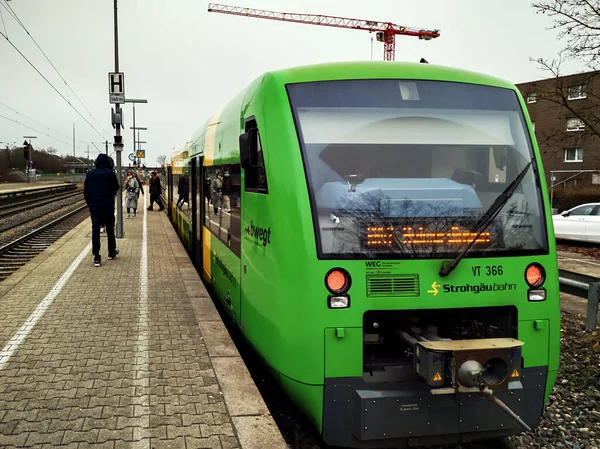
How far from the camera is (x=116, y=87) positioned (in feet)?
48.7

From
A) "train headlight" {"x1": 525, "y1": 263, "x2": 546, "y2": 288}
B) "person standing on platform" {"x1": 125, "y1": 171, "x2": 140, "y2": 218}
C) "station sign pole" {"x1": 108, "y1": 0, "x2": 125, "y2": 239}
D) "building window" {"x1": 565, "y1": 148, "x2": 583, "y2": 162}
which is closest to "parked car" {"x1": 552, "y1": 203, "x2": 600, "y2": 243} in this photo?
"station sign pole" {"x1": 108, "y1": 0, "x2": 125, "y2": 239}

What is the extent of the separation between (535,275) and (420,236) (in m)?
0.93

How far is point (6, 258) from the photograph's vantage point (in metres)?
12.8

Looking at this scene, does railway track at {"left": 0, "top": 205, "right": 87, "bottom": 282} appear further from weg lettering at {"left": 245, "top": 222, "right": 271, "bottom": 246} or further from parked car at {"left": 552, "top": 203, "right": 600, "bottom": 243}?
parked car at {"left": 552, "top": 203, "right": 600, "bottom": 243}

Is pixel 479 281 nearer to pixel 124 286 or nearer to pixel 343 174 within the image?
pixel 343 174

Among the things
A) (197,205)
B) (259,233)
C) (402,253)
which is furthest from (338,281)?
(197,205)

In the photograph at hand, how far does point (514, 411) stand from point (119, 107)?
13.5m

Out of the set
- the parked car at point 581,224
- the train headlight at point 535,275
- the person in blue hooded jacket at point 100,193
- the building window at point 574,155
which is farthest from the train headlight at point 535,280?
the building window at point 574,155

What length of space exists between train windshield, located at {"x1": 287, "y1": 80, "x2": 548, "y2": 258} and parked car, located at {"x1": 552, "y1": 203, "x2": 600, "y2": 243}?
14623mm

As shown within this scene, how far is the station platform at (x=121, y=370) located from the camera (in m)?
3.85

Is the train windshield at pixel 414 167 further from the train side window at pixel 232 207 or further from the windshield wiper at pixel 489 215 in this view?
the train side window at pixel 232 207

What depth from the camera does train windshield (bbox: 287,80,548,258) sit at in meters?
4.12

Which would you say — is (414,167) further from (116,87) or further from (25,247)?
(25,247)

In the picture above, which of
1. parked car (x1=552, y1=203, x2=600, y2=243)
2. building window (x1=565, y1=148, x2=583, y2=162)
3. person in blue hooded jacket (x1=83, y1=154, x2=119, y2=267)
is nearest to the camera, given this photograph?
person in blue hooded jacket (x1=83, y1=154, x2=119, y2=267)
